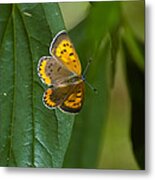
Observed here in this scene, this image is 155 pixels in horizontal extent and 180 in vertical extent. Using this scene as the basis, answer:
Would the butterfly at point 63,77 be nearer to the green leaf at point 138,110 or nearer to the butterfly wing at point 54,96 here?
the butterfly wing at point 54,96

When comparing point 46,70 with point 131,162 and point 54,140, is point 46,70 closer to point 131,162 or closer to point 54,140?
point 54,140

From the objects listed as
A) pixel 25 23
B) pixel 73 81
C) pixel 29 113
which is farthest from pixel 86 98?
pixel 25 23

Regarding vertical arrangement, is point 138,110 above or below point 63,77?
below

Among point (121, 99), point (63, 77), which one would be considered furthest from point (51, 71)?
point (121, 99)

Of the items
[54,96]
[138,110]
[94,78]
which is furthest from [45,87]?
[138,110]

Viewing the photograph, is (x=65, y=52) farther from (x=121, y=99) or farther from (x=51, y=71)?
(x=121, y=99)

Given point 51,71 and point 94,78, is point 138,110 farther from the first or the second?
point 51,71

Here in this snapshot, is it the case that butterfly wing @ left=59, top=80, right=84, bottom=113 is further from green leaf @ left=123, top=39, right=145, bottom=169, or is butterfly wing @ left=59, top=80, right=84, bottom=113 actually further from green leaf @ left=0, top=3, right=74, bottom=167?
green leaf @ left=123, top=39, right=145, bottom=169
